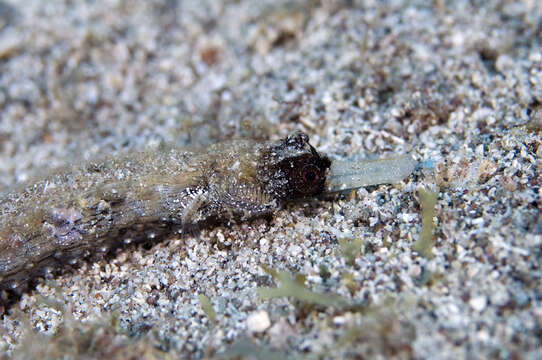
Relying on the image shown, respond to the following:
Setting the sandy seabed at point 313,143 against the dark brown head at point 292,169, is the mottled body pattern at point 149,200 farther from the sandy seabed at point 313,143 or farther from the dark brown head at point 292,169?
the sandy seabed at point 313,143

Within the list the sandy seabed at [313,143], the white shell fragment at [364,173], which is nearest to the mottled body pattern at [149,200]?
the white shell fragment at [364,173]

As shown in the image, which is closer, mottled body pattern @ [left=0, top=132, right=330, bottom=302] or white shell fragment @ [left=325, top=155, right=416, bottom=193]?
mottled body pattern @ [left=0, top=132, right=330, bottom=302]

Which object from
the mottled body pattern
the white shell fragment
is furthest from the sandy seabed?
the mottled body pattern

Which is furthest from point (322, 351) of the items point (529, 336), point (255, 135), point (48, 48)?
point (48, 48)

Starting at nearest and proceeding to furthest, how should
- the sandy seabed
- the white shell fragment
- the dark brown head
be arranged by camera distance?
the sandy seabed
the dark brown head
the white shell fragment

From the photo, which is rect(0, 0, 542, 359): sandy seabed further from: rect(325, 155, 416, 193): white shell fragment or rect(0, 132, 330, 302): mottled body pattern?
rect(0, 132, 330, 302): mottled body pattern

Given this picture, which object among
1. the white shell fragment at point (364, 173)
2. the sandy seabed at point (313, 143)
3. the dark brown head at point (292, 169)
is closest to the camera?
the sandy seabed at point (313, 143)

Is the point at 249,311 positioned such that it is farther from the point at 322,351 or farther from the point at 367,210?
the point at 367,210

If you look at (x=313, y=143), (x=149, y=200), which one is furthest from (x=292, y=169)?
(x=149, y=200)
